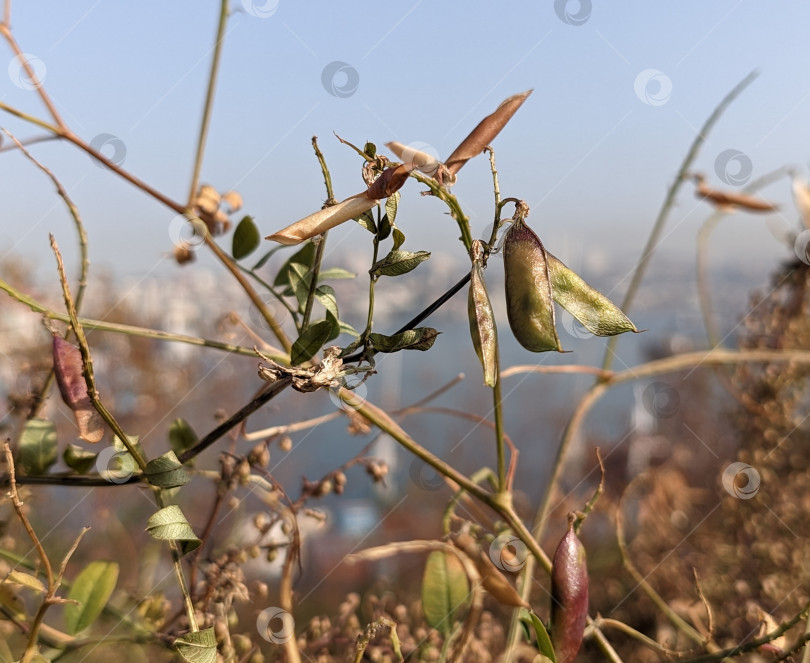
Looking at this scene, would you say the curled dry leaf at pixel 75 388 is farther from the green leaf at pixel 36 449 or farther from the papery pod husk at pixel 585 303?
the papery pod husk at pixel 585 303

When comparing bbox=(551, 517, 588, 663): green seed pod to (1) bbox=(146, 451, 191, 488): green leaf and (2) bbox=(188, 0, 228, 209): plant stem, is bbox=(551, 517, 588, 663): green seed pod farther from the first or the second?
(2) bbox=(188, 0, 228, 209): plant stem

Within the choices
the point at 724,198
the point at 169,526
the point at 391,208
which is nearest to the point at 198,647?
the point at 169,526

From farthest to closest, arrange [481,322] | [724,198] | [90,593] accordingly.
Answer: [724,198] < [90,593] < [481,322]

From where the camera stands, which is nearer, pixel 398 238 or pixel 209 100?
pixel 398 238

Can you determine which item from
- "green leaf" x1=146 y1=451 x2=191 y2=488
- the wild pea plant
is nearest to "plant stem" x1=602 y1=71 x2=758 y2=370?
the wild pea plant

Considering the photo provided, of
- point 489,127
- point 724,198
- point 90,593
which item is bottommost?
point 90,593

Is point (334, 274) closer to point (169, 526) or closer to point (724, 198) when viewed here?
point (169, 526)

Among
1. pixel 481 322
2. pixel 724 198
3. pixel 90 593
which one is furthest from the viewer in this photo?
pixel 724 198
